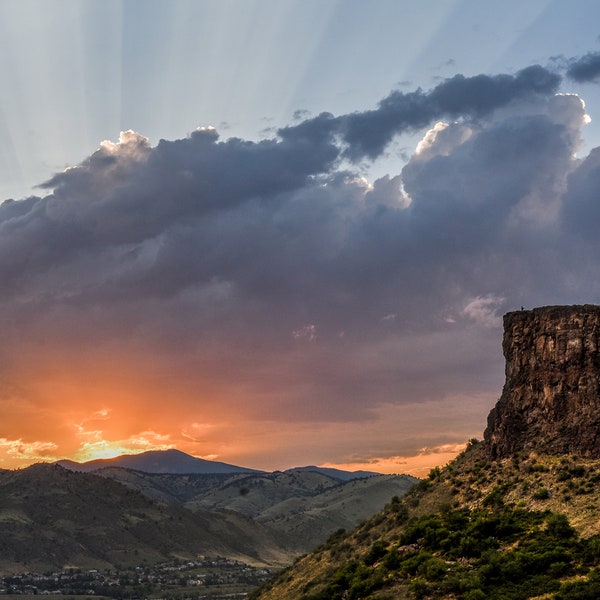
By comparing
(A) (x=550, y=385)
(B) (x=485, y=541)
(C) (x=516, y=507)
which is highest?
(A) (x=550, y=385)

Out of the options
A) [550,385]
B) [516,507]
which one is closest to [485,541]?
[516,507]

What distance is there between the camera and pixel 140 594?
197m

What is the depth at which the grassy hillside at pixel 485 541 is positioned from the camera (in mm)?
43688

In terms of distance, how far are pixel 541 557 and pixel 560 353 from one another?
2033cm

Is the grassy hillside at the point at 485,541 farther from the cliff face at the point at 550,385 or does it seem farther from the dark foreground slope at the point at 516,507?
the cliff face at the point at 550,385

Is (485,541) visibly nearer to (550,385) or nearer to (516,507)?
(516,507)

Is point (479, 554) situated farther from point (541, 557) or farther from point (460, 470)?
point (460, 470)

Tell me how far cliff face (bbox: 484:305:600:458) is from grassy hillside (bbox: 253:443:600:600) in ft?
6.58

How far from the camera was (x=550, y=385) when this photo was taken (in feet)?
198

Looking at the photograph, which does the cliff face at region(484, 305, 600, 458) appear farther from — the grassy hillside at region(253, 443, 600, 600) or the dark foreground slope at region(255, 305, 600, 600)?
the grassy hillside at region(253, 443, 600, 600)

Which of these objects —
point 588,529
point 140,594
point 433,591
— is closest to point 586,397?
point 588,529

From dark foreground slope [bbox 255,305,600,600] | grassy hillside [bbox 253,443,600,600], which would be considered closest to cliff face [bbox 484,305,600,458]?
dark foreground slope [bbox 255,305,600,600]

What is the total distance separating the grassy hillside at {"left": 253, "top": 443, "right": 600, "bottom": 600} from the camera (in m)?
43.7

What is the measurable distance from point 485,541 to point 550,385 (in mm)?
16047
